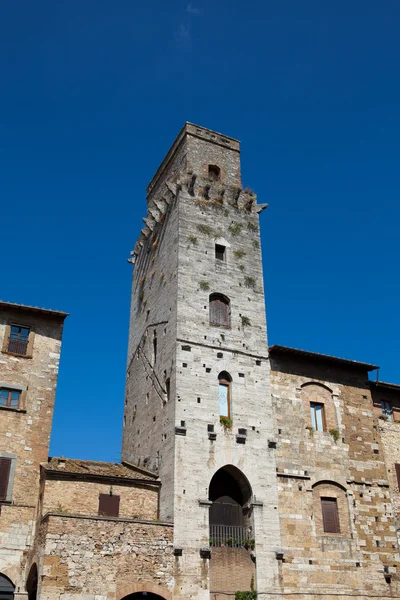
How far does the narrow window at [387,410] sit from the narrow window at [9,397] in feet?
54.2

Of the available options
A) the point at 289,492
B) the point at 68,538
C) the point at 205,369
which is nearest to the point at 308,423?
the point at 289,492

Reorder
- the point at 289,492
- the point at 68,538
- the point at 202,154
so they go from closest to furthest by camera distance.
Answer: the point at 68,538 < the point at 289,492 < the point at 202,154

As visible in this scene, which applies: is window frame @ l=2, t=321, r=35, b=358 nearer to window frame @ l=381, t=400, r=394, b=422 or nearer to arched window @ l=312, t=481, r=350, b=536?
arched window @ l=312, t=481, r=350, b=536

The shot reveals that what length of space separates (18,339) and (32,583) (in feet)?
29.9

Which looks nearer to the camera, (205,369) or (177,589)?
(177,589)

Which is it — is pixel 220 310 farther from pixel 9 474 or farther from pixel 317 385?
pixel 9 474

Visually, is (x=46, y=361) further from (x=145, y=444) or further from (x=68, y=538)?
(x=68, y=538)

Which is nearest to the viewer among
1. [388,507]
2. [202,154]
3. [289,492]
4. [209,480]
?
[209,480]

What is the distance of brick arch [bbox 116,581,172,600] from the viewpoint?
20219 millimetres

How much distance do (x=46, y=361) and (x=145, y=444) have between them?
5.54 meters

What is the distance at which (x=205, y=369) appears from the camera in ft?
82.6

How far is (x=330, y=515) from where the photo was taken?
2505cm

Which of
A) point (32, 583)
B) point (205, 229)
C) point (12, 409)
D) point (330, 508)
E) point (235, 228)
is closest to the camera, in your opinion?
point (32, 583)

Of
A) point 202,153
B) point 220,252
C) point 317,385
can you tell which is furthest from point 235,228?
point 317,385
